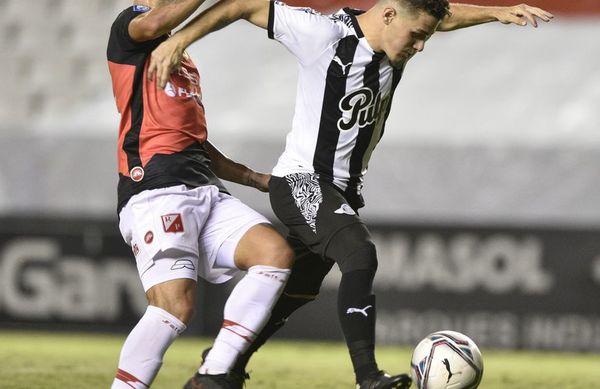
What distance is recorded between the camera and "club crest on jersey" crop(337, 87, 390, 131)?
505 cm

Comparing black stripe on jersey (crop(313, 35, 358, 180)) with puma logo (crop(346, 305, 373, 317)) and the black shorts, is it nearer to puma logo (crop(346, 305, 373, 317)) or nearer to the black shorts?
the black shorts

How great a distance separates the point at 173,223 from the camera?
187 inches

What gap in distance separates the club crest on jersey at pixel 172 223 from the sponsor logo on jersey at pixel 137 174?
23 centimetres

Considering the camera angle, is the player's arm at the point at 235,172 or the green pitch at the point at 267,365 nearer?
the player's arm at the point at 235,172

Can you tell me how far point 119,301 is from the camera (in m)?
9.41

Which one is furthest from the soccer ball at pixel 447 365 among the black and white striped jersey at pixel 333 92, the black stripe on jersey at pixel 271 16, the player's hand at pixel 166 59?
the player's hand at pixel 166 59

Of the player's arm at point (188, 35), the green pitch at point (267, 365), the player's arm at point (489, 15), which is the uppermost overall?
the player's arm at point (489, 15)

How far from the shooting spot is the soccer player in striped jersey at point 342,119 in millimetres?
4742

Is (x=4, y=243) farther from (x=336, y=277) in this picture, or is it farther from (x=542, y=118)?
(x=542, y=118)

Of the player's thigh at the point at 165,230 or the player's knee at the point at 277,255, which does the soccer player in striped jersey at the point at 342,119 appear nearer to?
the player's knee at the point at 277,255

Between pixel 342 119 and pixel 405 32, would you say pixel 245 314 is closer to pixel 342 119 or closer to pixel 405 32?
pixel 342 119

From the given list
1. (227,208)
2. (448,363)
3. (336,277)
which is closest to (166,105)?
(227,208)

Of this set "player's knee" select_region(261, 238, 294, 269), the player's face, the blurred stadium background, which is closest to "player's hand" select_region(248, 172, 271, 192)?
"player's knee" select_region(261, 238, 294, 269)

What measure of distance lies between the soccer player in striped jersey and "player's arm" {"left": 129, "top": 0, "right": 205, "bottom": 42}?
7.1 inches
